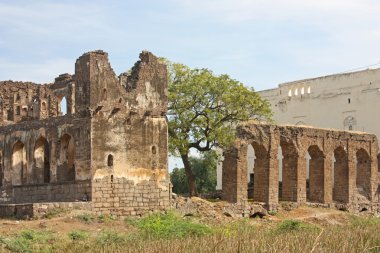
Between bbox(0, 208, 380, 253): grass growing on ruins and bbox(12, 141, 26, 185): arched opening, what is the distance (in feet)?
17.6

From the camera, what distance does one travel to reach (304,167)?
32844 millimetres

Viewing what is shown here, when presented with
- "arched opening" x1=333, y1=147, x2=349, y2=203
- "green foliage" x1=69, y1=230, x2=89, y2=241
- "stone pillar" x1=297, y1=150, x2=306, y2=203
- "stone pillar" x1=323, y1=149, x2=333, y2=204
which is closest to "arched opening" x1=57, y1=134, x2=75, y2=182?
"green foliage" x1=69, y1=230, x2=89, y2=241

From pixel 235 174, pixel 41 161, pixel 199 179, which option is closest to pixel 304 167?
pixel 235 174

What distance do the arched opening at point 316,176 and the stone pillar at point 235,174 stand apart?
17.3ft

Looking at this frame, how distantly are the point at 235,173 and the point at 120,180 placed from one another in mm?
6354

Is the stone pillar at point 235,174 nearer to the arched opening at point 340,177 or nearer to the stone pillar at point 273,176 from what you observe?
the stone pillar at point 273,176

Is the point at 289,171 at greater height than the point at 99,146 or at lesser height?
lesser

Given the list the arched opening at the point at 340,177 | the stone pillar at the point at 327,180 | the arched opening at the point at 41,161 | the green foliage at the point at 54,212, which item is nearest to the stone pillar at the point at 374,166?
the arched opening at the point at 340,177

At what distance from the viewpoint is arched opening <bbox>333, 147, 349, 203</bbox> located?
34.7 meters

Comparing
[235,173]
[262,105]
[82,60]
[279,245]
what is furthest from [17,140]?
[279,245]

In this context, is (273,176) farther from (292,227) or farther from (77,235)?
(77,235)

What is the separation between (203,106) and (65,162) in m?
8.15

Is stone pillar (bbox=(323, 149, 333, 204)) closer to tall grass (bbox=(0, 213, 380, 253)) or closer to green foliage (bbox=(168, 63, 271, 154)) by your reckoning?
green foliage (bbox=(168, 63, 271, 154))

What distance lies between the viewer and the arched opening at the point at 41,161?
26.6 meters
